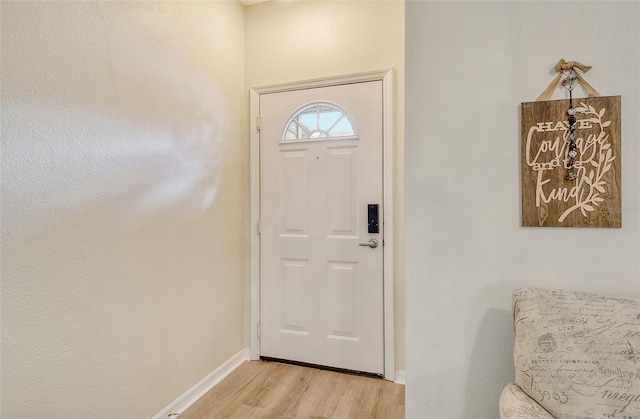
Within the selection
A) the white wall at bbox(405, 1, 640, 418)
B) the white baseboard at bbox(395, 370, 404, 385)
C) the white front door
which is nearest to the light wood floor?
the white baseboard at bbox(395, 370, 404, 385)

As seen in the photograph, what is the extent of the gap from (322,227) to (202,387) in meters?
1.27

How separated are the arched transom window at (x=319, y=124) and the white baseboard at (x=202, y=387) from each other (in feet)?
5.47

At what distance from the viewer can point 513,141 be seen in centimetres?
118

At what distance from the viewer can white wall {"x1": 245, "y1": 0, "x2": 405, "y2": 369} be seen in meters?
2.15

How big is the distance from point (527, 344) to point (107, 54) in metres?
1.97

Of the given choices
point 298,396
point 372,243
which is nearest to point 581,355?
point 372,243

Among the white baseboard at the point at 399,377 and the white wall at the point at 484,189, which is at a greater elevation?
the white wall at the point at 484,189

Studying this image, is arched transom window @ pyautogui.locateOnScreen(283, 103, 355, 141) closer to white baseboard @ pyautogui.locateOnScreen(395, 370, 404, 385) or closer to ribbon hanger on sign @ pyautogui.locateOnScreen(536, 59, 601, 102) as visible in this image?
ribbon hanger on sign @ pyautogui.locateOnScreen(536, 59, 601, 102)

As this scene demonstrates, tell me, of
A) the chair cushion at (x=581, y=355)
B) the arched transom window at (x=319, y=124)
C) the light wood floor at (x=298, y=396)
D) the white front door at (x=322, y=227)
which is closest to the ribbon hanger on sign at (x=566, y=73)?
the chair cushion at (x=581, y=355)

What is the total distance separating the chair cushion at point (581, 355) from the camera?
0.84m

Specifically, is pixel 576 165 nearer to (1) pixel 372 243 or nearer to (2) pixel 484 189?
(2) pixel 484 189

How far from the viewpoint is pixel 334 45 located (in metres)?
2.27

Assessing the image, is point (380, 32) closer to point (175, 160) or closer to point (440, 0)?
point (440, 0)

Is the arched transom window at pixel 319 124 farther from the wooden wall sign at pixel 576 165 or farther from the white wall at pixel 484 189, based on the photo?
the wooden wall sign at pixel 576 165
